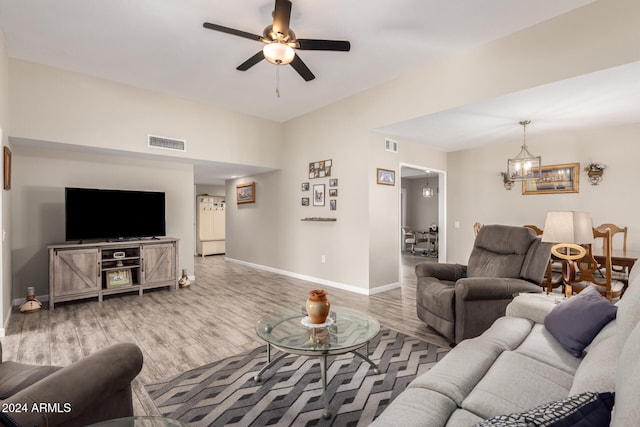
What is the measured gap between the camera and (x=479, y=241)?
142 inches

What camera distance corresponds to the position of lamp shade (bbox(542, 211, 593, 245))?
2.56 m

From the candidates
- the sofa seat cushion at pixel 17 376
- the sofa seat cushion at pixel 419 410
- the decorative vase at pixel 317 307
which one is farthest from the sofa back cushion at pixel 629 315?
the sofa seat cushion at pixel 17 376

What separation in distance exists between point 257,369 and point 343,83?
→ 3.65 metres

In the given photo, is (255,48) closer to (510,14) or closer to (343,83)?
(343,83)

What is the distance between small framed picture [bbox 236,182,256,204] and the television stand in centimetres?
230

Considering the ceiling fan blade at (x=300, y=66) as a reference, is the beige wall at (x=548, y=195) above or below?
below

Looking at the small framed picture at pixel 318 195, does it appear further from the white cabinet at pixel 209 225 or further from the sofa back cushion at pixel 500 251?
the white cabinet at pixel 209 225

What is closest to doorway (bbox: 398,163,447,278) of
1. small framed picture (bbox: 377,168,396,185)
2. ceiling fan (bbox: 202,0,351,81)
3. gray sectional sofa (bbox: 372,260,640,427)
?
small framed picture (bbox: 377,168,396,185)

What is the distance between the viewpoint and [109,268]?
174 inches

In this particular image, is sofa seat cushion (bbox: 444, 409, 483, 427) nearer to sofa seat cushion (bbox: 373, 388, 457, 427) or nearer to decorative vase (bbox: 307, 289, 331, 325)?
sofa seat cushion (bbox: 373, 388, 457, 427)

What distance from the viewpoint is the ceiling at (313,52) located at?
2.84 m

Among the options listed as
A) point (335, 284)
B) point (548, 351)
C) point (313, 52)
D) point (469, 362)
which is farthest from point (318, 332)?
point (335, 284)

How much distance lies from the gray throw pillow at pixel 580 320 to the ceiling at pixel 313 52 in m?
2.20

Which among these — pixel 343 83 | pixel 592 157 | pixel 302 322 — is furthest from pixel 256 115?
pixel 592 157
